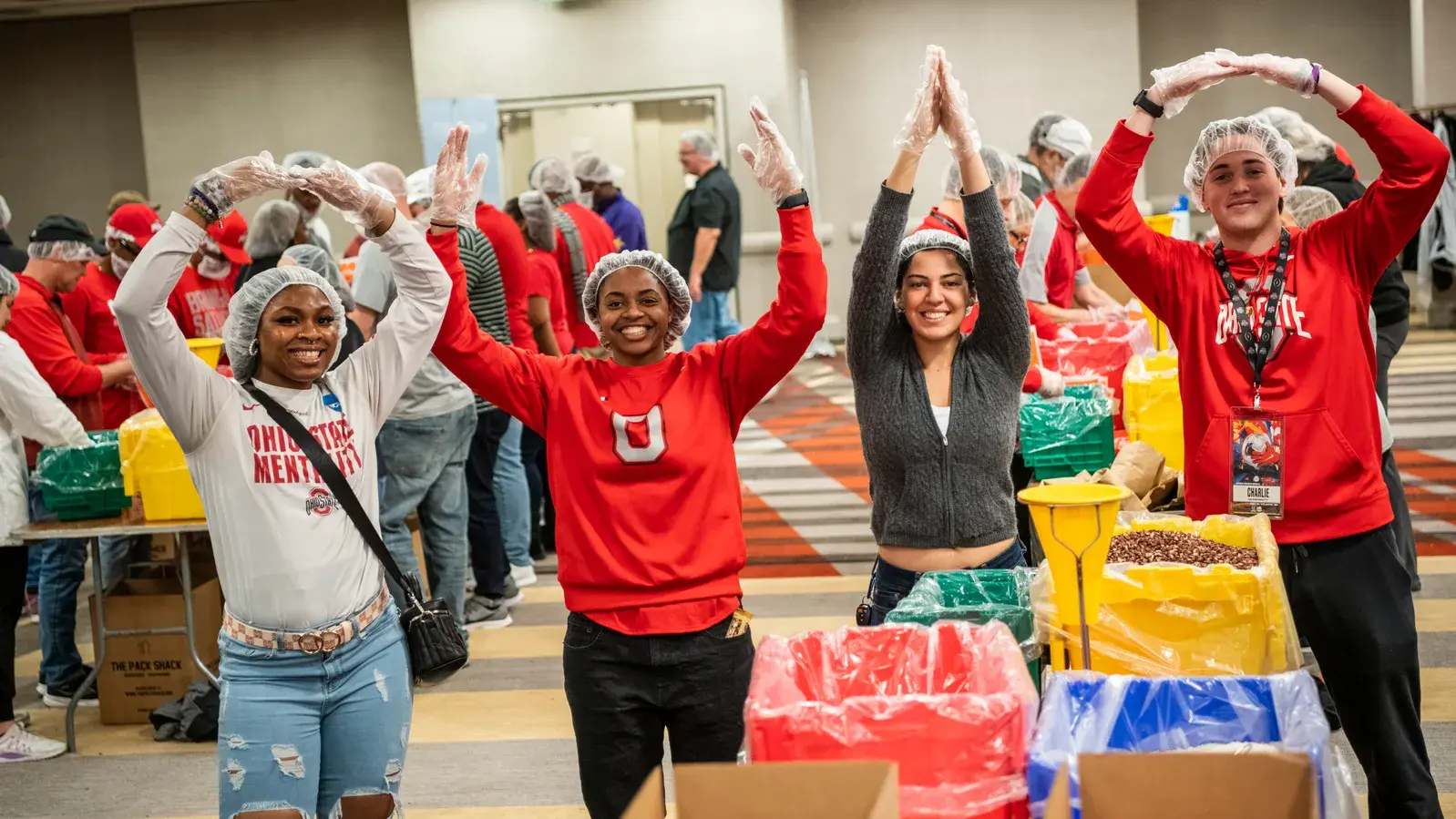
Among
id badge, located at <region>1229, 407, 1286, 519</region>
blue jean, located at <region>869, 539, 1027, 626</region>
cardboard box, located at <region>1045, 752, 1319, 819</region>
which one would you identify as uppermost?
id badge, located at <region>1229, 407, 1286, 519</region>

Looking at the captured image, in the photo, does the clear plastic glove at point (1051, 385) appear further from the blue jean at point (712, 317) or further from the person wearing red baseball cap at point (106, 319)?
the blue jean at point (712, 317)

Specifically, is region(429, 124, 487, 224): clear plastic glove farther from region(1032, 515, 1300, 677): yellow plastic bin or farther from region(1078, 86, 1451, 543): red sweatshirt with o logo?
region(1032, 515, 1300, 677): yellow plastic bin

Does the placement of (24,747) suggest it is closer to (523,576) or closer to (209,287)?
(209,287)

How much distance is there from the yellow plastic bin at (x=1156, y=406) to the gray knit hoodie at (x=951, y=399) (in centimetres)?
193

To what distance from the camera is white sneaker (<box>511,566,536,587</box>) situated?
6.31 meters

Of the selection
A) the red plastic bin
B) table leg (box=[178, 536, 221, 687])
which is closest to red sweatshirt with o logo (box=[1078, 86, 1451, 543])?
the red plastic bin

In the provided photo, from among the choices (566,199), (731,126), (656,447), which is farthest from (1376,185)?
(731,126)

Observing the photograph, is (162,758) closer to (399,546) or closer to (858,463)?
(399,546)

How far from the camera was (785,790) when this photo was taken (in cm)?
158

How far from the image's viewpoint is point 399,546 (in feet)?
16.9

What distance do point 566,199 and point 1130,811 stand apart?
21.8 ft

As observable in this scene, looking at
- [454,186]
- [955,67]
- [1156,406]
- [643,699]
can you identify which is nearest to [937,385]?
[643,699]

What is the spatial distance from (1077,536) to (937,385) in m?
0.79

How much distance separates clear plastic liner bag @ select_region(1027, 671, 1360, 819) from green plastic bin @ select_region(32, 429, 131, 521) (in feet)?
12.2
